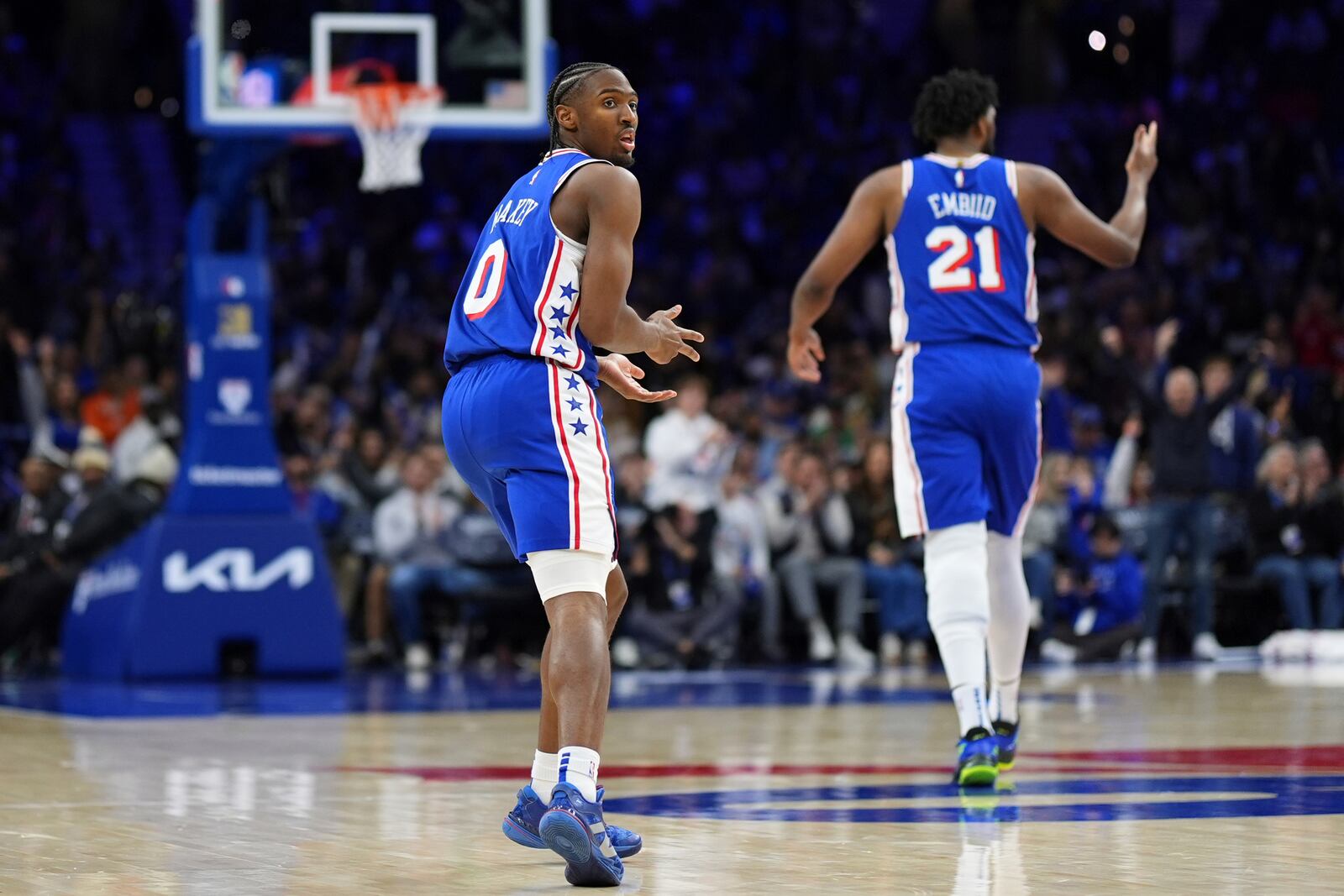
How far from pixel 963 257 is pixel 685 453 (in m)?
8.86

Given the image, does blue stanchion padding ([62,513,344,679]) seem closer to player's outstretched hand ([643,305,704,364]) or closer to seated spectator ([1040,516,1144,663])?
seated spectator ([1040,516,1144,663])

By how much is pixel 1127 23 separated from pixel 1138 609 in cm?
1300

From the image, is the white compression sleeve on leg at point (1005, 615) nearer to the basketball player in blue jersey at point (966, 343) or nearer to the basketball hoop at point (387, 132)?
the basketball player in blue jersey at point (966, 343)

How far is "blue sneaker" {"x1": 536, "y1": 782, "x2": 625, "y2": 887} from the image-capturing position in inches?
170

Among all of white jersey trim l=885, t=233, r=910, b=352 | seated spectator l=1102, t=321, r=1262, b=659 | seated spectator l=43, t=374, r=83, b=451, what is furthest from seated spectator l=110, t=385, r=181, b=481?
white jersey trim l=885, t=233, r=910, b=352

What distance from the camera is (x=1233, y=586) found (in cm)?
1573

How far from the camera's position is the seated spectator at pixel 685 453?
15.2 metres

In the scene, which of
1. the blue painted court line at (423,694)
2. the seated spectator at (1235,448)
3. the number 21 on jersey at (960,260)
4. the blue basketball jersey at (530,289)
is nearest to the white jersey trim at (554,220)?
the blue basketball jersey at (530,289)

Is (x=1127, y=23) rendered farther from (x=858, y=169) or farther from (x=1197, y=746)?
(x=1197, y=746)

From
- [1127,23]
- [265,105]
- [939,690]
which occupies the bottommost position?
[939,690]

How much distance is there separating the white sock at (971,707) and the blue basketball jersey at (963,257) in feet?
3.74

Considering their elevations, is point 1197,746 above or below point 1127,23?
below

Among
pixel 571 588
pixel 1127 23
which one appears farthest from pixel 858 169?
pixel 571 588

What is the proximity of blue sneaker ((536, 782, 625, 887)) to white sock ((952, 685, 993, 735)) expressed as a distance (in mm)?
2105
